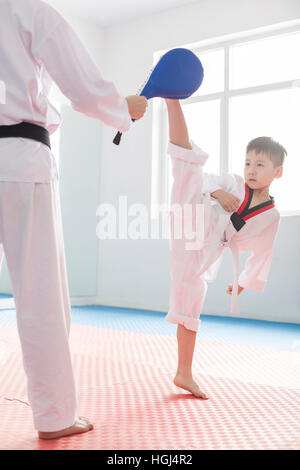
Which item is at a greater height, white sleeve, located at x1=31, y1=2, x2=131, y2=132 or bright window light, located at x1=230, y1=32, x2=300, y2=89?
bright window light, located at x1=230, y1=32, x2=300, y2=89

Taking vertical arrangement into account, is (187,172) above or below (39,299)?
above

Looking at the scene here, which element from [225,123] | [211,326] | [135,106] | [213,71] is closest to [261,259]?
[135,106]

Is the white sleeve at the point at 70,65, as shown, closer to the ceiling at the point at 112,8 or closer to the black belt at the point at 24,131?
the black belt at the point at 24,131

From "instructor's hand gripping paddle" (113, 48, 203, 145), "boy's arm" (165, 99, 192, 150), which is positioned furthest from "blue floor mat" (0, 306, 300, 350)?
"instructor's hand gripping paddle" (113, 48, 203, 145)

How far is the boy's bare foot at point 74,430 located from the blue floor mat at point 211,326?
2042 millimetres

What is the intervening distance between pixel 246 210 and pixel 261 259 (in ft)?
0.88

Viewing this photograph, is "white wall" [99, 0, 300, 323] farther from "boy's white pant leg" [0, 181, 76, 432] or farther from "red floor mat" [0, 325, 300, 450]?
"boy's white pant leg" [0, 181, 76, 432]

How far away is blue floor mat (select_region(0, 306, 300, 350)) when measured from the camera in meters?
3.44

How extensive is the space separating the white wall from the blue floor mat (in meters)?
0.27

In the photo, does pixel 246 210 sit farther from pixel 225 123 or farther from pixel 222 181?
pixel 225 123

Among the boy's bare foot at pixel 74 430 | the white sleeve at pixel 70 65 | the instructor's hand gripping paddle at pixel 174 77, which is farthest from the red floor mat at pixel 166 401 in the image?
the instructor's hand gripping paddle at pixel 174 77

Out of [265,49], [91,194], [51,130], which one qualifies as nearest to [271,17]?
[265,49]

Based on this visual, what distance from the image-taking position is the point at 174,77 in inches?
69.6

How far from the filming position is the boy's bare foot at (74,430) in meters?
1.30
